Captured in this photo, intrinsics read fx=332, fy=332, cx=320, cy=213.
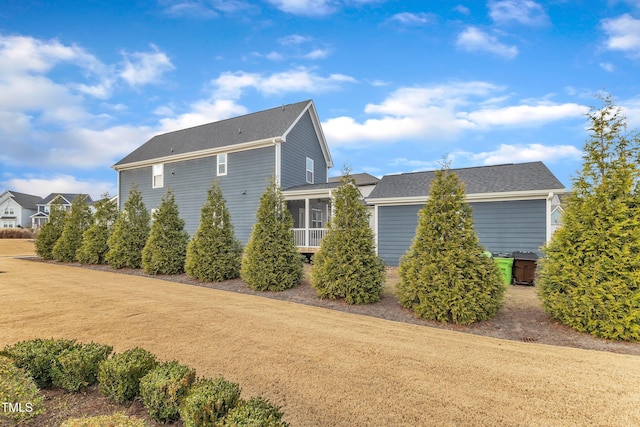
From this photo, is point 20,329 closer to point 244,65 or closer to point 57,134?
point 244,65

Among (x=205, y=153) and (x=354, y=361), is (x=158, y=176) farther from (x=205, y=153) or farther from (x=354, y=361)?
(x=354, y=361)

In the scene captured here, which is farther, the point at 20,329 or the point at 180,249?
the point at 180,249

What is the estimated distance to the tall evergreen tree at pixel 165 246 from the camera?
12430 millimetres

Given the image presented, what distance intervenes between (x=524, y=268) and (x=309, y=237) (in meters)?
8.94

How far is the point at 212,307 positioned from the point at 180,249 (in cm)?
601

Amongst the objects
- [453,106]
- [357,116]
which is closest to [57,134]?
[357,116]

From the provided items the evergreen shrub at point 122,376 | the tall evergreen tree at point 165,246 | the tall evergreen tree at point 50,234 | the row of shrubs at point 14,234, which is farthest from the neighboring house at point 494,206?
the row of shrubs at point 14,234

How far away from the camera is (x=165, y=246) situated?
12.5m

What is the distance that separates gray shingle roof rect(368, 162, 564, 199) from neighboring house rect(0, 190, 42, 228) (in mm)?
62847

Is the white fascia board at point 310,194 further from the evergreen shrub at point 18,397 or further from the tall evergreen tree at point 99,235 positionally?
the evergreen shrub at point 18,397

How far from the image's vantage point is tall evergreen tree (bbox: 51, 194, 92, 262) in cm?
1653

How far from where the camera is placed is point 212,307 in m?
7.45

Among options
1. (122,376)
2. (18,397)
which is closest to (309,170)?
(122,376)

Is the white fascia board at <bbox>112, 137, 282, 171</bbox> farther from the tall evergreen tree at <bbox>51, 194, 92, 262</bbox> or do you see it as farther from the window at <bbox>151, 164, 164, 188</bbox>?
the tall evergreen tree at <bbox>51, 194, 92, 262</bbox>
